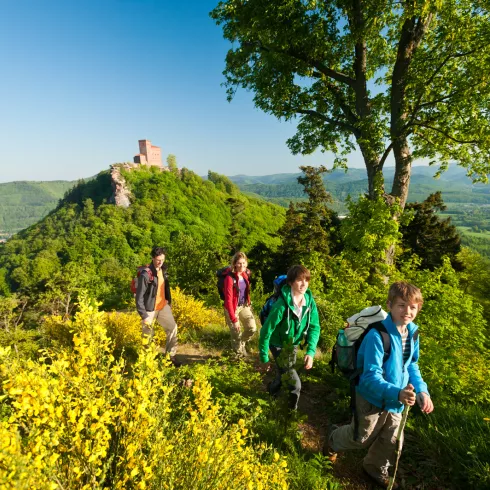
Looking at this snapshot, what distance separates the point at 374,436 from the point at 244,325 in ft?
9.06

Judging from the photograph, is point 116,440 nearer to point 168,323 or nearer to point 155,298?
point 155,298

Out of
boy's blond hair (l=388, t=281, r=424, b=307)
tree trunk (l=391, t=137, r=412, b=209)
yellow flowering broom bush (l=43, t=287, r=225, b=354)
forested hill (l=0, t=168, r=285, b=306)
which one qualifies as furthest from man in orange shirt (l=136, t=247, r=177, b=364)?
forested hill (l=0, t=168, r=285, b=306)

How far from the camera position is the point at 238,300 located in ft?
16.2

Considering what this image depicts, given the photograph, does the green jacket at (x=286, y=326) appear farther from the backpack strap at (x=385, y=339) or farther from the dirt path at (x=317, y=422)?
the dirt path at (x=317, y=422)

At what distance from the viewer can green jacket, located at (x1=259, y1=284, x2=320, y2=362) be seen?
3.30 metres

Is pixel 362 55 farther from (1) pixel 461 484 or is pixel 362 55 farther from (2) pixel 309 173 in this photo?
(2) pixel 309 173

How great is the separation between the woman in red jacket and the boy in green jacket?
133 cm

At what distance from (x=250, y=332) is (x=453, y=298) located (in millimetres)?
3161

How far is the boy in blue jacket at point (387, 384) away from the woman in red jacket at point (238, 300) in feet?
7.82

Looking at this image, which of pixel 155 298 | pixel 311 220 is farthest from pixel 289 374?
pixel 311 220

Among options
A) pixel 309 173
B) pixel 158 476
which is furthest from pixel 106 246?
pixel 158 476

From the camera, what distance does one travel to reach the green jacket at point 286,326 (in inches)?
130

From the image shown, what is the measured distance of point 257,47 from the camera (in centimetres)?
715

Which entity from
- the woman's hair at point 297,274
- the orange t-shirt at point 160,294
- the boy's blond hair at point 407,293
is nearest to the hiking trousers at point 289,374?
the woman's hair at point 297,274
